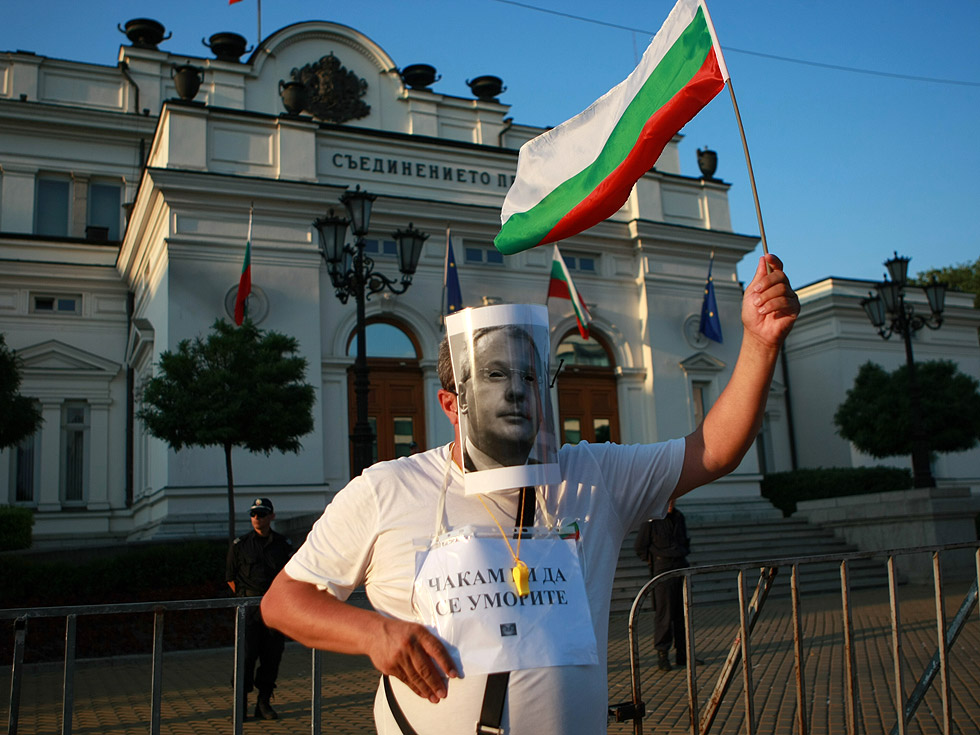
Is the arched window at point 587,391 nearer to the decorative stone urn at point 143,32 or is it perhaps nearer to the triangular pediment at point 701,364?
the triangular pediment at point 701,364

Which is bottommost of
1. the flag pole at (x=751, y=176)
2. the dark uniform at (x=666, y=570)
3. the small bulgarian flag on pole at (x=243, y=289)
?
the dark uniform at (x=666, y=570)

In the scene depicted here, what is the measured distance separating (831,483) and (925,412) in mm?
4211

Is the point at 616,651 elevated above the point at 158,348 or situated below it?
below

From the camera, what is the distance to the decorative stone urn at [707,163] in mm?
28516

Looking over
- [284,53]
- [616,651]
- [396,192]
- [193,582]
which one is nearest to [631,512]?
[616,651]

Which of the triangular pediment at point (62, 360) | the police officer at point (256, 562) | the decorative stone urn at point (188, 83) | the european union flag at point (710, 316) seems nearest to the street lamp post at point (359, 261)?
the police officer at point (256, 562)

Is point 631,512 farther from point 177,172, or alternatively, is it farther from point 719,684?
point 177,172

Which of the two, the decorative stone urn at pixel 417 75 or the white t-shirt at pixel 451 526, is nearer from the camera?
the white t-shirt at pixel 451 526

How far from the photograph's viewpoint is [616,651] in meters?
9.12

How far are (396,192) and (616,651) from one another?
55.1 feet

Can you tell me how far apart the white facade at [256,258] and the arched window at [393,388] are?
0.71 feet

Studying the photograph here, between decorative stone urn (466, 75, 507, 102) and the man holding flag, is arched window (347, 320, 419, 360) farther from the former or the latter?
the man holding flag

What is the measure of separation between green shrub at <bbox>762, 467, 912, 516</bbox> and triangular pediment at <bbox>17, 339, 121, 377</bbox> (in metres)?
21.3

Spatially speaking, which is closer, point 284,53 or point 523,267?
point 523,267
